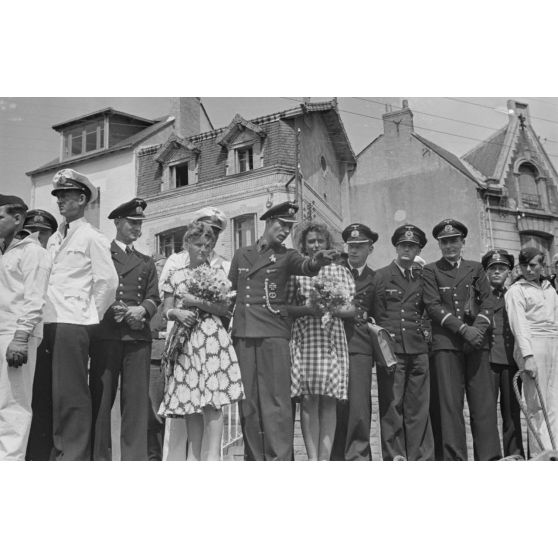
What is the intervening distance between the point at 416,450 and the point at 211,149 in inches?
138

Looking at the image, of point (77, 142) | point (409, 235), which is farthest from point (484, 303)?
point (77, 142)

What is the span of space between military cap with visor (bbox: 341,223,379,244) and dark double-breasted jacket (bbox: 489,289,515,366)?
3.82 feet

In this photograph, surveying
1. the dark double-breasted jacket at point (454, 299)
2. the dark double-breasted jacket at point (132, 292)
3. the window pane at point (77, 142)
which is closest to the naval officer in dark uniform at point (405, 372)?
the dark double-breasted jacket at point (454, 299)

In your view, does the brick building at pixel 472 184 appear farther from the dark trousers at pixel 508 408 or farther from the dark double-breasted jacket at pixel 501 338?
the dark trousers at pixel 508 408

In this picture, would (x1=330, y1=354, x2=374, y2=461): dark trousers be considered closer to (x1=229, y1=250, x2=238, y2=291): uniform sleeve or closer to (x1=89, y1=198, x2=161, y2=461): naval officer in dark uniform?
(x1=229, y1=250, x2=238, y2=291): uniform sleeve

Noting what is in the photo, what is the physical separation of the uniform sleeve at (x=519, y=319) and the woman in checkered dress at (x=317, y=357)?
1435 mm

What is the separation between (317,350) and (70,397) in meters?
1.85

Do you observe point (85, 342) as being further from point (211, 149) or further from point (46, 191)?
point (211, 149)

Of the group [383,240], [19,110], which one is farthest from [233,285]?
[19,110]

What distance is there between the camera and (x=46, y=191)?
7.19 metres

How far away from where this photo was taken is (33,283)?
5.96 m

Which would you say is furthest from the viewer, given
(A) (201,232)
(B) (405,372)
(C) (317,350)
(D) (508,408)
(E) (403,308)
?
(D) (508,408)

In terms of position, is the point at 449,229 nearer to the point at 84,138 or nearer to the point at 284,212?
the point at 284,212

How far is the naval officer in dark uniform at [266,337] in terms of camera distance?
19.8 feet
